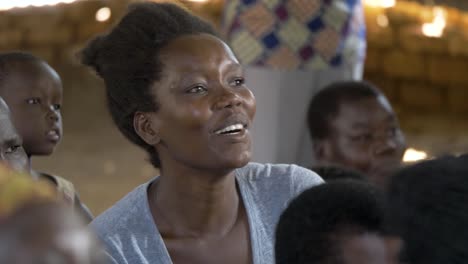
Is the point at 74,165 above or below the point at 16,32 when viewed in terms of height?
below

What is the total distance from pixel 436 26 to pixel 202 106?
5322 mm

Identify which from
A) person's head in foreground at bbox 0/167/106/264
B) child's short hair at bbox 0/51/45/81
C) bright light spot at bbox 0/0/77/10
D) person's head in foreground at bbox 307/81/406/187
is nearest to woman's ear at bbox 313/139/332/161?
person's head in foreground at bbox 307/81/406/187

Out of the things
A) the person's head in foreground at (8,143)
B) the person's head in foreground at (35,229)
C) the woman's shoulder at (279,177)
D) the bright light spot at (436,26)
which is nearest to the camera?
the person's head in foreground at (35,229)

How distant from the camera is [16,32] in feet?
23.2

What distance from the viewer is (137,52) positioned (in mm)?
1993

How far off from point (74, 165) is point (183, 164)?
416 centimetres

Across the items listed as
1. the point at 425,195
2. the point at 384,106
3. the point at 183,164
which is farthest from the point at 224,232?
the point at 384,106

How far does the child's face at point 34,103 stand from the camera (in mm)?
2652

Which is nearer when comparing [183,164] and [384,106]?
[183,164]

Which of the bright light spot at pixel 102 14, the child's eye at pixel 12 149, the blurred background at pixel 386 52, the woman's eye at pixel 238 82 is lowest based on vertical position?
the child's eye at pixel 12 149

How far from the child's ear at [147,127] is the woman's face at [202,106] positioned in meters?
0.02

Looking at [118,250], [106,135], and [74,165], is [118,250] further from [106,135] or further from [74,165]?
[106,135]

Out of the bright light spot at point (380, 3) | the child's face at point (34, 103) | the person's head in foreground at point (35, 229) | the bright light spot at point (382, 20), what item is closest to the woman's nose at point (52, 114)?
the child's face at point (34, 103)

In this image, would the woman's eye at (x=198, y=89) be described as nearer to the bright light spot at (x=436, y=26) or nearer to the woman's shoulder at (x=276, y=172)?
the woman's shoulder at (x=276, y=172)
